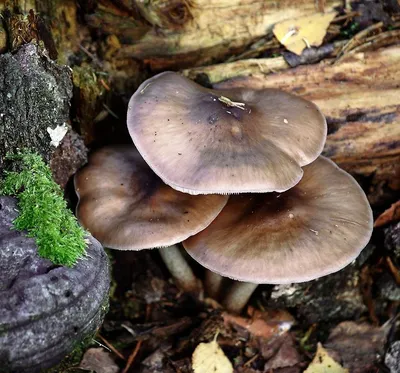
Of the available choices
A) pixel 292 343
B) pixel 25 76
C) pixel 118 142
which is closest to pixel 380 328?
pixel 292 343

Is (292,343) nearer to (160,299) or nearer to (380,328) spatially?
(380,328)

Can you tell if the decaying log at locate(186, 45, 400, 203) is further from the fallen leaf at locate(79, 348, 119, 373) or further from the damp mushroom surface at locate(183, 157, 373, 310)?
the fallen leaf at locate(79, 348, 119, 373)

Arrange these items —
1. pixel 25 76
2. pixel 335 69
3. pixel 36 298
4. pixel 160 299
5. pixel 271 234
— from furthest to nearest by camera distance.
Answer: pixel 160 299 → pixel 335 69 → pixel 271 234 → pixel 25 76 → pixel 36 298

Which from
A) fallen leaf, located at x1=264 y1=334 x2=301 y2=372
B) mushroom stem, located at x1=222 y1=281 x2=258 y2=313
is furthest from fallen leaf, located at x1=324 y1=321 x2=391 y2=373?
mushroom stem, located at x1=222 y1=281 x2=258 y2=313

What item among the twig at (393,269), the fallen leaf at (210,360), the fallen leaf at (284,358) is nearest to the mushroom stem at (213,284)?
the fallen leaf at (210,360)

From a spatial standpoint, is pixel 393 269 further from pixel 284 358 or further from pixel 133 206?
pixel 133 206

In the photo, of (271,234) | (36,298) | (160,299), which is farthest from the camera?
(160,299)
